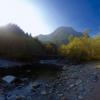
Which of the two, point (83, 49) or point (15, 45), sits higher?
point (15, 45)

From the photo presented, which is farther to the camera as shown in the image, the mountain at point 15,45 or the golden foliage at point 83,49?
the mountain at point 15,45

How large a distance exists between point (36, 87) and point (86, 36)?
45766 mm

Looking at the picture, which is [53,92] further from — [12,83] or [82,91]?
[12,83]

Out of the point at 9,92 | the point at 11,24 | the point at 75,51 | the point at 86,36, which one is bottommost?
the point at 9,92

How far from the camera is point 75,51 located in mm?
60219

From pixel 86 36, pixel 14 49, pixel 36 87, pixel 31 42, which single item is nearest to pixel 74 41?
pixel 86 36

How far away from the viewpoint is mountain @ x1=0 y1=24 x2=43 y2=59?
7969cm

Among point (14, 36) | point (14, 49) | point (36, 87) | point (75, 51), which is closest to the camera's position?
point (36, 87)

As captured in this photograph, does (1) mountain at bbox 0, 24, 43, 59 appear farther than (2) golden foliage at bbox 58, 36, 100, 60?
Yes

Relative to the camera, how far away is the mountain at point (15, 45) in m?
79.7

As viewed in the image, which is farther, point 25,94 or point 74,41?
point 74,41

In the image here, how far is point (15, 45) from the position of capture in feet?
284

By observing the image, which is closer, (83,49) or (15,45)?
(83,49)

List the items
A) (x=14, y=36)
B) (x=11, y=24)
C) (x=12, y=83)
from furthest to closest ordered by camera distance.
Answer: (x=11, y=24) → (x=14, y=36) → (x=12, y=83)
